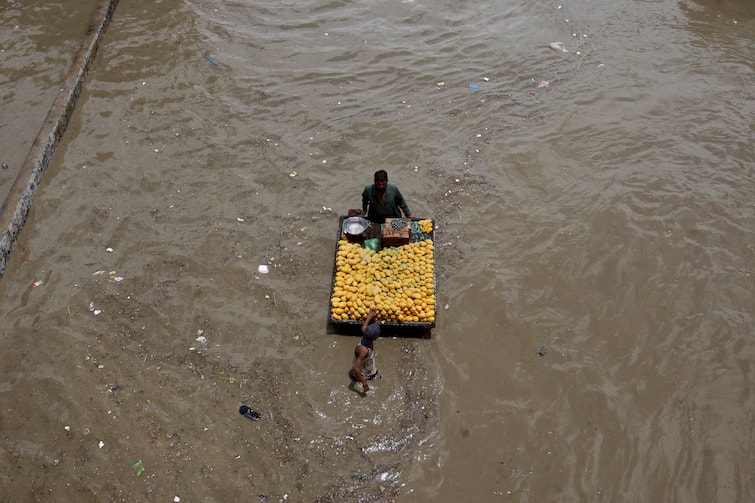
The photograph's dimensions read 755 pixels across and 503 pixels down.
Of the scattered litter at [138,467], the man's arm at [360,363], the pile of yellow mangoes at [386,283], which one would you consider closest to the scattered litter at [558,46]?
the pile of yellow mangoes at [386,283]

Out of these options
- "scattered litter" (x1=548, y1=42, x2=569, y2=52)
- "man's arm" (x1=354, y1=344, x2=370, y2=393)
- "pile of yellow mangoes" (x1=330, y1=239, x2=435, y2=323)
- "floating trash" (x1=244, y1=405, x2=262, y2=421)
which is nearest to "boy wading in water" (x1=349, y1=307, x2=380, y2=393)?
"man's arm" (x1=354, y1=344, x2=370, y2=393)

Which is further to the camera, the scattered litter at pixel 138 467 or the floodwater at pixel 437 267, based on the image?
the floodwater at pixel 437 267

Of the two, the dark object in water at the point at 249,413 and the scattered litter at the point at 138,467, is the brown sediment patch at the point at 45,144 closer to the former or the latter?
the scattered litter at the point at 138,467

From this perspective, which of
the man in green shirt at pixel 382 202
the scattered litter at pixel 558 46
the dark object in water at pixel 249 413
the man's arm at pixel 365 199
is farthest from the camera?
the scattered litter at pixel 558 46

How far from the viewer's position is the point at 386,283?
6.77 metres

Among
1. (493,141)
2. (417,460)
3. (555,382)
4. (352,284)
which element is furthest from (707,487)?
(493,141)

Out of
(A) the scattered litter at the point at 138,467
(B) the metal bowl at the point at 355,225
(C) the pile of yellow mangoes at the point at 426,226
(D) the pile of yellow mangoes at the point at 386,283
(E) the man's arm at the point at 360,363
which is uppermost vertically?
(B) the metal bowl at the point at 355,225

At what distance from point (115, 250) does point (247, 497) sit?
13.7 feet

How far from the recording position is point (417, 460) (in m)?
5.79

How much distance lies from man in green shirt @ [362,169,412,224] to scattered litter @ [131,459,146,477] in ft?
13.5

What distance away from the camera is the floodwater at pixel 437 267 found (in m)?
5.80

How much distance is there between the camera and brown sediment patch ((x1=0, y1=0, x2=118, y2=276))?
303 inches

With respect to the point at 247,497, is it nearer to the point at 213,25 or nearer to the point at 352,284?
the point at 352,284

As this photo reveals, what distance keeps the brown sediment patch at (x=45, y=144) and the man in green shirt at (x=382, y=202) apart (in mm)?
5014
